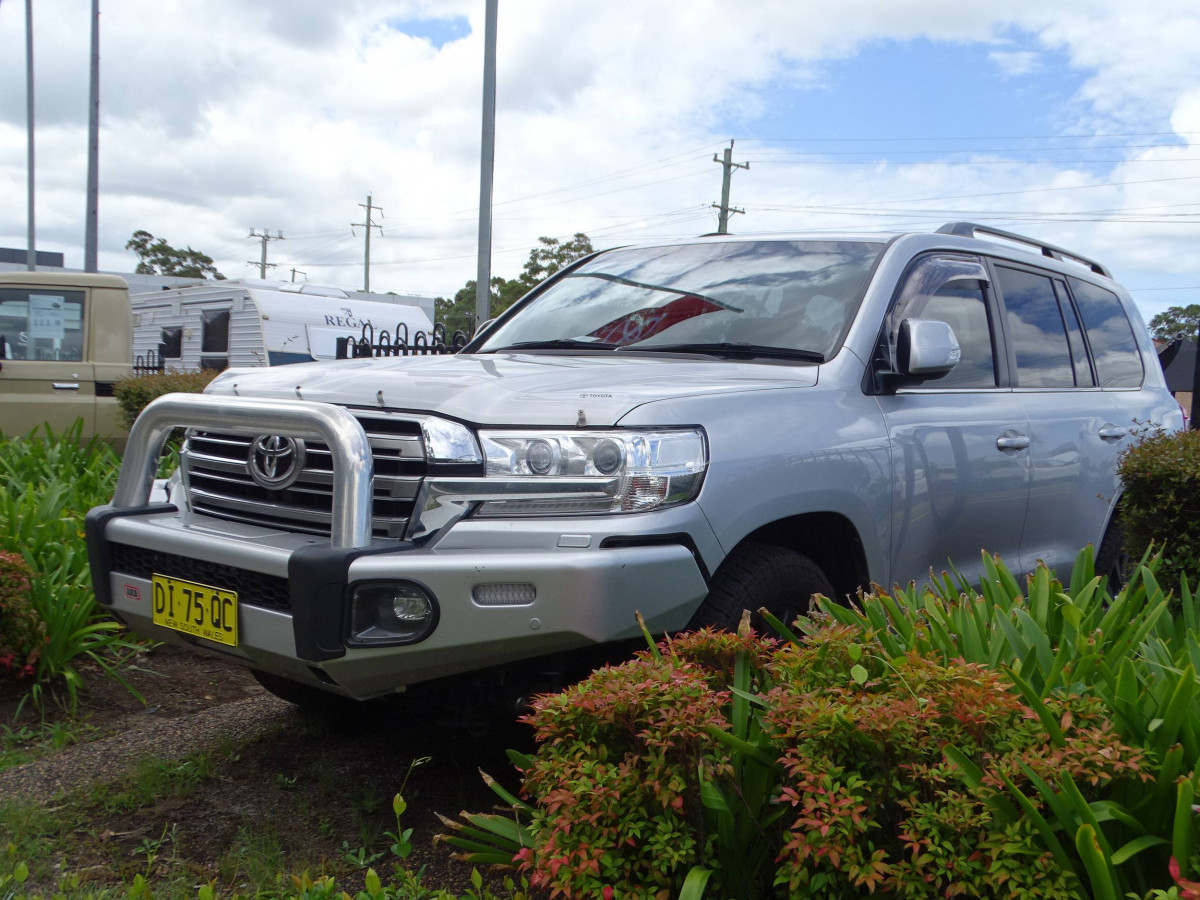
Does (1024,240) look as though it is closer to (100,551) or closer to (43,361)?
(100,551)

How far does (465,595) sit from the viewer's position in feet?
8.20

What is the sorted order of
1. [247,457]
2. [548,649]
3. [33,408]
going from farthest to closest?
[33,408]
[247,457]
[548,649]

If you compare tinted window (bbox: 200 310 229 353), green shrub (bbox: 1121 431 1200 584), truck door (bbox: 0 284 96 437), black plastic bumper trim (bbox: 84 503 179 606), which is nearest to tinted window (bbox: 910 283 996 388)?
green shrub (bbox: 1121 431 1200 584)

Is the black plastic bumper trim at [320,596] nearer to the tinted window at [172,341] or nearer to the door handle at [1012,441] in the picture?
the door handle at [1012,441]

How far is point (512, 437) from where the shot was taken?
2666 mm

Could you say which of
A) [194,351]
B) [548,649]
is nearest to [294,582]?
[548,649]

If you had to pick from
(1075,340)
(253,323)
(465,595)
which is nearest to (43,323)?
(465,595)

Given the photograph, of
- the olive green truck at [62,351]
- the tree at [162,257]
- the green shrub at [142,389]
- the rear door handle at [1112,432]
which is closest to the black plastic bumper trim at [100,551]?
the rear door handle at [1112,432]

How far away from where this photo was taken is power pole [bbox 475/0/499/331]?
12.0 meters

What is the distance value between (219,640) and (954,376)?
2.62 metres

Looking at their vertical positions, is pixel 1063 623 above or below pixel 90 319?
below

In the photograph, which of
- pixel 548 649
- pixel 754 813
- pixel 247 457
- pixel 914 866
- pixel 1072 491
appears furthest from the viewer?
pixel 1072 491

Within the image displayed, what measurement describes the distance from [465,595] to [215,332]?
663 inches

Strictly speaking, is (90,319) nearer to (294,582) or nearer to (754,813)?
(294,582)
